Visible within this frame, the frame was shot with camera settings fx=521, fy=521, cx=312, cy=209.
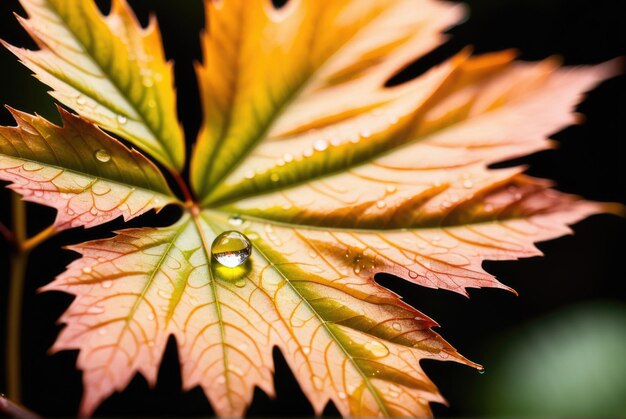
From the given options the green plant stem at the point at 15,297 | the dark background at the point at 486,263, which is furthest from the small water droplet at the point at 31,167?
the dark background at the point at 486,263

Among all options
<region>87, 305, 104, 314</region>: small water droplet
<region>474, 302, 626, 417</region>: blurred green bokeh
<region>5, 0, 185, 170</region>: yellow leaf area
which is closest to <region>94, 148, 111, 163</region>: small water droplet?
<region>5, 0, 185, 170</region>: yellow leaf area

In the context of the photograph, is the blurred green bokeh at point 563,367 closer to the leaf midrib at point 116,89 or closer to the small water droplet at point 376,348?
the small water droplet at point 376,348

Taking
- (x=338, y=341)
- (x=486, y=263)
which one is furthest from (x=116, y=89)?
(x=486, y=263)

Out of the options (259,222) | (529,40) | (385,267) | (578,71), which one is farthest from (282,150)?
(529,40)

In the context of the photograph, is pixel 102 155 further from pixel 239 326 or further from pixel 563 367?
pixel 563 367

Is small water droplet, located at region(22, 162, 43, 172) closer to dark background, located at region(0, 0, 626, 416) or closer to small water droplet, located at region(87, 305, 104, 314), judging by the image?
small water droplet, located at region(87, 305, 104, 314)

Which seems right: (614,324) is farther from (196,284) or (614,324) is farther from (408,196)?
(196,284)

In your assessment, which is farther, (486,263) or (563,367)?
(563,367)
